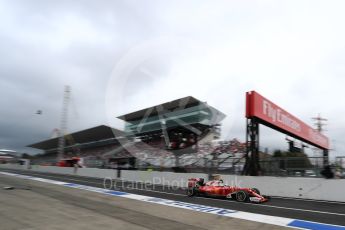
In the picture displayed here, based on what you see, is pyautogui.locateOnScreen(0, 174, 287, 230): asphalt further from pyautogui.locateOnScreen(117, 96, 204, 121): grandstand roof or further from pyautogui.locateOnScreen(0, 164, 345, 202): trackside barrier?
pyautogui.locateOnScreen(117, 96, 204, 121): grandstand roof

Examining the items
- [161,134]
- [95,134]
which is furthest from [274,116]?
[95,134]

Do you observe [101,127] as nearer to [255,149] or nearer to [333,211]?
[255,149]

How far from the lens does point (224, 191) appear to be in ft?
47.1

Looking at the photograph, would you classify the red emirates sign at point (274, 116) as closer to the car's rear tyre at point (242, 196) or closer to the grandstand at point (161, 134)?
the car's rear tyre at point (242, 196)

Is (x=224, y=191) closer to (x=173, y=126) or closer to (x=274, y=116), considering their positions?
(x=274, y=116)

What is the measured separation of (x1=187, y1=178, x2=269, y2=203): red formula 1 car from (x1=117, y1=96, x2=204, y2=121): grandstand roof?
27852mm

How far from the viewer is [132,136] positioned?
50938 millimetres

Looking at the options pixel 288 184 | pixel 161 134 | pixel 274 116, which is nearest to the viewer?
pixel 288 184

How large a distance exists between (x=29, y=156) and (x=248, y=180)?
356 feet

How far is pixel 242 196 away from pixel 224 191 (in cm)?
109

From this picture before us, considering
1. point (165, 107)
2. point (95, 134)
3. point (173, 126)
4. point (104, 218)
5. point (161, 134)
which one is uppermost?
point (165, 107)

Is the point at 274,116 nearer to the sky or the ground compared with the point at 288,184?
nearer to the sky

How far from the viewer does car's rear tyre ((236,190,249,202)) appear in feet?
43.6

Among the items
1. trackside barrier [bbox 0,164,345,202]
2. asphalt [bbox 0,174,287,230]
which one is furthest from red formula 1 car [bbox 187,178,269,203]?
asphalt [bbox 0,174,287,230]
